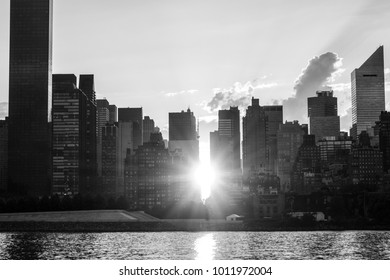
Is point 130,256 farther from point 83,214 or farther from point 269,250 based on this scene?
point 83,214

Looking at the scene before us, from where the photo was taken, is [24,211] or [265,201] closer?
[24,211]
